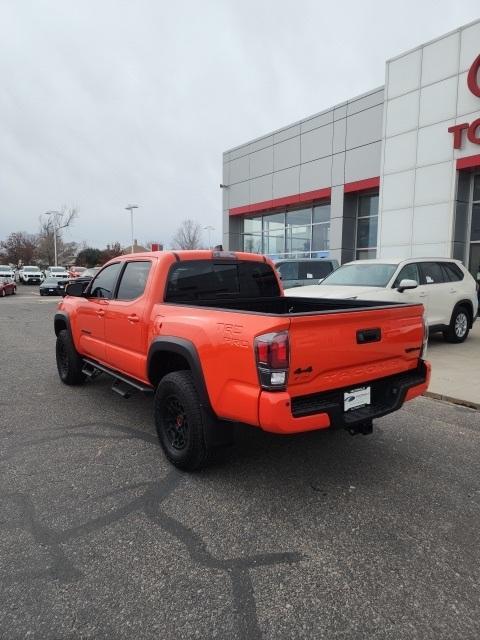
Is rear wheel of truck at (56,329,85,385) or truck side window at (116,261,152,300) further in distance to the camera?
rear wheel of truck at (56,329,85,385)

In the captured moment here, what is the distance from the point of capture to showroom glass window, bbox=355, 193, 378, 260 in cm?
1814

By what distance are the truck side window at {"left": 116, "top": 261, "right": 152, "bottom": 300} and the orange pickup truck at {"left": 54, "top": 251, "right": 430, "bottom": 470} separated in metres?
0.02

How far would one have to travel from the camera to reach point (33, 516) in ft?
9.89

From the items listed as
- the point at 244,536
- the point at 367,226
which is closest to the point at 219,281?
the point at 244,536

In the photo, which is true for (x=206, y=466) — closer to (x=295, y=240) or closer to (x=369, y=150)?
(x=369, y=150)

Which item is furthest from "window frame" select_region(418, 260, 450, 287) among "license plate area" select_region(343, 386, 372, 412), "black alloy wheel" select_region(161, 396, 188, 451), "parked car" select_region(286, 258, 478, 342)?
"black alloy wheel" select_region(161, 396, 188, 451)

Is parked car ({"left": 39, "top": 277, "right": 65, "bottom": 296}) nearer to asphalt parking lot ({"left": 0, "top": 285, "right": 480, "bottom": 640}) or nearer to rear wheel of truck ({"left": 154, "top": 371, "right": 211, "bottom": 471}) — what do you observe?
asphalt parking lot ({"left": 0, "top": 285, "right": 480, "bottom": 640})

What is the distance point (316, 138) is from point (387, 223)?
20.8 ft

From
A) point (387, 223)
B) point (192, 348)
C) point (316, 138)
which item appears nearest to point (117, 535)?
point (192, 348)

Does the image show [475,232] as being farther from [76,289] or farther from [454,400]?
[76,289]

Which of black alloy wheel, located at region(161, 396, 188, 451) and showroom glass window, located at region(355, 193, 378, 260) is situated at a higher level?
showroom glass window, located at region(355, 193, 378, 260)

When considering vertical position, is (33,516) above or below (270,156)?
below

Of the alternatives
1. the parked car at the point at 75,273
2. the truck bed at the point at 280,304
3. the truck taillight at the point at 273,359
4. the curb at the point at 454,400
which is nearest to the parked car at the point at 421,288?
the curb at the point at 454,400

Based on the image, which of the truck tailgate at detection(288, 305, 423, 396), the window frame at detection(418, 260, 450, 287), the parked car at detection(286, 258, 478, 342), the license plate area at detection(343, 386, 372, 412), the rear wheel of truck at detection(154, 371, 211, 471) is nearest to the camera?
the truck tailgate at detection(288, 305, 423, 396)
